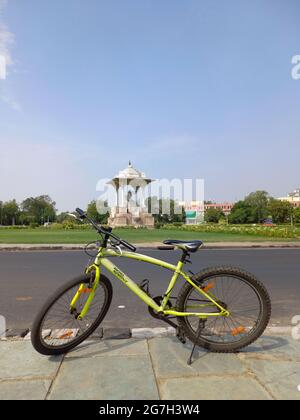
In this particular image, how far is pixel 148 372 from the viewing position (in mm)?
2680

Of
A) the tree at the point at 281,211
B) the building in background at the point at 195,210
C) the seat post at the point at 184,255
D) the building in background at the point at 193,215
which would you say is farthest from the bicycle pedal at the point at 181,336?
the tree at the point at 281,211

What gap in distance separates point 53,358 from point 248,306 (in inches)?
79.8

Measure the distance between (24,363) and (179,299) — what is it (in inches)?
61.0

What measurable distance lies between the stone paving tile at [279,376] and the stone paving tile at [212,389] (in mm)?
98

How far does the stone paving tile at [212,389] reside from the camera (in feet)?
7.59

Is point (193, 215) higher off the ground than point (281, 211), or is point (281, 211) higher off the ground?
point (281, 211)

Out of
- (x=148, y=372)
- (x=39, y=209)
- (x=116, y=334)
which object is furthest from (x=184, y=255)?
(x=39, y=209)

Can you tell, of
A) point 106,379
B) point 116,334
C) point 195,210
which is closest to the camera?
point 106,379

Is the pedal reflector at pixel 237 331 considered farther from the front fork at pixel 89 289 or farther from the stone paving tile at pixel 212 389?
the front fork at pixel 89 289

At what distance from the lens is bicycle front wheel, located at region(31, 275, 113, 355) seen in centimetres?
295

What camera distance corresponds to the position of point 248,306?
3326mm

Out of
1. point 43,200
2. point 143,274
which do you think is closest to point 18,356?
point 143,274

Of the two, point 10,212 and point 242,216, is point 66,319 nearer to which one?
point 10,212
